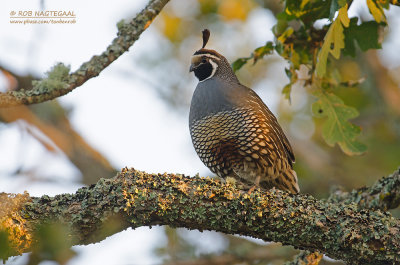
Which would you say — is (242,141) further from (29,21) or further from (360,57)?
(360,57)

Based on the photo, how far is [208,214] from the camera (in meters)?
3.17

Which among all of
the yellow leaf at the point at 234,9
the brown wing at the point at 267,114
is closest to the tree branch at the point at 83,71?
the brown wing at the point at 267,114

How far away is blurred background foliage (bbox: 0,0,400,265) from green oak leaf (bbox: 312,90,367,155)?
159 centimetres

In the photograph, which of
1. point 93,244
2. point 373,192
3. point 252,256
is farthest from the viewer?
point 252,256

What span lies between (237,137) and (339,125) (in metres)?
0.90

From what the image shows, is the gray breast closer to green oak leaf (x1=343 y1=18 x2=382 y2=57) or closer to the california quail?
the california quail

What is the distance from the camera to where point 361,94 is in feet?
30.9

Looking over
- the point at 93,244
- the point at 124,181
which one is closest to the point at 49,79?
the point at 124,181

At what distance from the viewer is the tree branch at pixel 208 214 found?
9.78 ft

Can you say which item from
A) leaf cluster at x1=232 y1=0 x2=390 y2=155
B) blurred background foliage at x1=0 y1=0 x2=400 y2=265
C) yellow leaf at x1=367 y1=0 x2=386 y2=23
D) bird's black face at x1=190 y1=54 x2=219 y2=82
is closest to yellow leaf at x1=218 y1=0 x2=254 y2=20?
blurred background foliage at x1=0 y1=0 x2=400 y2=265

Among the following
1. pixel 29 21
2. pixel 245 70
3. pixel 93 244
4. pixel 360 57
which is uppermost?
pixel 245 70

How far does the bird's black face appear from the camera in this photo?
5.48 metres

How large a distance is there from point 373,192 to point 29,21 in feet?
10.3

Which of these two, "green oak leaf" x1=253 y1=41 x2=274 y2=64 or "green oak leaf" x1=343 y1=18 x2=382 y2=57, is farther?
"green oak leaf" x1=253 y1=41 x2=274 y2=64
